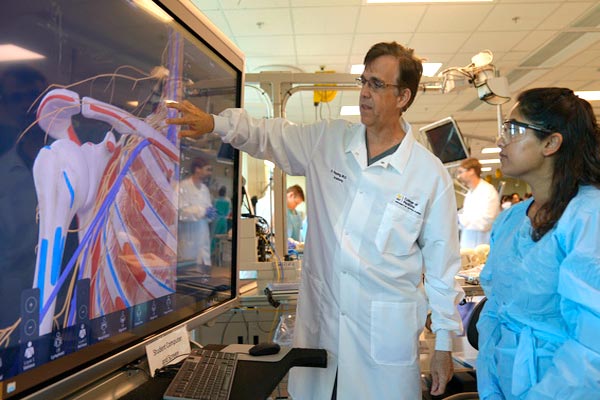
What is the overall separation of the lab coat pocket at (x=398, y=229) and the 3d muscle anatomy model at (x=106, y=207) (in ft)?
2.16

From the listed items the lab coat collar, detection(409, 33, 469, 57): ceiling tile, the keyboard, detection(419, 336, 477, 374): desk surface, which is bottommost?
detection(419, 336, 477, 374): desk surface

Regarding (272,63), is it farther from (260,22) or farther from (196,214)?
(196,214)

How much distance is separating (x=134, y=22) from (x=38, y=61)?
0.35 m

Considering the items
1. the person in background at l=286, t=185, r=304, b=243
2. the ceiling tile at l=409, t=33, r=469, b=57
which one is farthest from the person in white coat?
the person in background at l=286, t=185, r=304, b=243

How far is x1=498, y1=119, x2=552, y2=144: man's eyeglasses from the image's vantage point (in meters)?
1.27

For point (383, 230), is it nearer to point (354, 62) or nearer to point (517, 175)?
point (517, 175)

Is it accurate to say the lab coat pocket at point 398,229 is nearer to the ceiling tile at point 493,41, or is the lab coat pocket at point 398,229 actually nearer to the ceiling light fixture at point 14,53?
the ceiling light fixture at point 14,53

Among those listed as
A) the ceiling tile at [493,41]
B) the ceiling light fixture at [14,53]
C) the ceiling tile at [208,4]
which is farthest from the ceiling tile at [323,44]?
the ceiling light fixture at [14,53]

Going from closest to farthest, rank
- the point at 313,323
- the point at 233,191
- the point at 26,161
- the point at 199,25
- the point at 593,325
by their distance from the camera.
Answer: the point at 26,161, the point at 593,325, the point at 199,25, the point at 313,323, the point at 233,191

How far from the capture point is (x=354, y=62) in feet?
18.5

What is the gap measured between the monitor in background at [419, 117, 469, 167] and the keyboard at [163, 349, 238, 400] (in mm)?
2391

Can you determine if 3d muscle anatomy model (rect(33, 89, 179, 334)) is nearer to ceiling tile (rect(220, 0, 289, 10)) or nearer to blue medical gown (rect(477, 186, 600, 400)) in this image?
blue medical gown (rect(477, 186, 600, 400))

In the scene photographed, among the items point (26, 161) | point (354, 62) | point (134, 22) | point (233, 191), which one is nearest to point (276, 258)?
point (233, 191)

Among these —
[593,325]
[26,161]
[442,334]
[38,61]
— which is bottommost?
[442,334]
